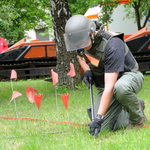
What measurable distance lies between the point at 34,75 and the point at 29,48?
139cm

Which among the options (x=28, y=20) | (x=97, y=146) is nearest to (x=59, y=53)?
(x=97, y=146)

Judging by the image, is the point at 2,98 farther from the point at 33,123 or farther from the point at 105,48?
the point at 105,48

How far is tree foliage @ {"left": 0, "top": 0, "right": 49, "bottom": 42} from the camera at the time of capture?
10598mm

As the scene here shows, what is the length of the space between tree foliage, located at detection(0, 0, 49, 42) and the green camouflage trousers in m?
7.87

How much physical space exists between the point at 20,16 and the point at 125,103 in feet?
42.3

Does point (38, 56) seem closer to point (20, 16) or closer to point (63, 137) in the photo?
point (20, 16)

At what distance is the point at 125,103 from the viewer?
3.02 metres

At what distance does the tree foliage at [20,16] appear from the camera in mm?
10598

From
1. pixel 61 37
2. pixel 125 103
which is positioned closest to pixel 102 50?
pixel 125 103

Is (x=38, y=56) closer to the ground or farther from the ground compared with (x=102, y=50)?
closer to the ground

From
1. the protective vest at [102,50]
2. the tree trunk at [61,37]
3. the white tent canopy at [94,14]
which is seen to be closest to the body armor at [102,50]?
the protective vest at [102,50]

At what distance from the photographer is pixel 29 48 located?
11109 mm

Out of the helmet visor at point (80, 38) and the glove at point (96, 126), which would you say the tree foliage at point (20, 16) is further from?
the glove at point (96, 126)

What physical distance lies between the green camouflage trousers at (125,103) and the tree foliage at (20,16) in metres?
7.87
